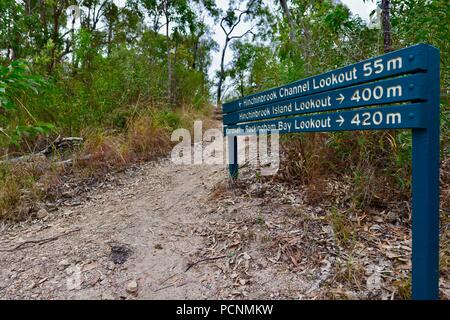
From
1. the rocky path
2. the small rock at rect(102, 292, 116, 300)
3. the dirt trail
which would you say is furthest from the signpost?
the small rock at rect(102, 292, 116, 300)

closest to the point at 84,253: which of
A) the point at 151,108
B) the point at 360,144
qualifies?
the point at 360,144

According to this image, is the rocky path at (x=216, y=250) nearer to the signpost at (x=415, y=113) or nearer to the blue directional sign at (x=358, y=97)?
the signpost at (x=415, y=113)

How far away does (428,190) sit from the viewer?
1307 millimetres

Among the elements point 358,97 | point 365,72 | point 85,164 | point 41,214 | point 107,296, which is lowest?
point 107,296

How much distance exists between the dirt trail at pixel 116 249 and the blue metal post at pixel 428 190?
1237 millimetres

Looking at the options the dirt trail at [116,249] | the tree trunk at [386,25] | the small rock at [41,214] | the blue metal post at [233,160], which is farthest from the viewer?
the blue metal post at [233,160]

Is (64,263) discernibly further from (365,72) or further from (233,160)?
(365,72)

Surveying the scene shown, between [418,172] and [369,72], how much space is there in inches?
23.0

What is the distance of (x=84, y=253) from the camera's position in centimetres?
243

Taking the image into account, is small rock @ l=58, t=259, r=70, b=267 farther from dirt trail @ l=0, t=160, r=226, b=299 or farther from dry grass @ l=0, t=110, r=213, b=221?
dry grass @ l=0, t=110, r=213, b=221

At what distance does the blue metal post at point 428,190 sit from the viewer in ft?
4.28

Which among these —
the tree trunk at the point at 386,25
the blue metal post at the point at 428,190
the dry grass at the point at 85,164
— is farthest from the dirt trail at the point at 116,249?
the tree trunk at the point at 386,25

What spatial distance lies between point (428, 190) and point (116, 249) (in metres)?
2.30

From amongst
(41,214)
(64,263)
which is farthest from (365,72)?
(41,214)
